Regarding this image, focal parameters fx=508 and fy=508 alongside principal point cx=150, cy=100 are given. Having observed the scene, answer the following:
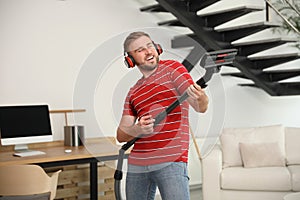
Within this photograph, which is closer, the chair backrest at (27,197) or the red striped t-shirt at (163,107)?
the red striped t-shirt at (163,107)

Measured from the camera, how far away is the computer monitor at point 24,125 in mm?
3805

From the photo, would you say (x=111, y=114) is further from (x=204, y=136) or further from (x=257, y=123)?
(x=257, y=123)

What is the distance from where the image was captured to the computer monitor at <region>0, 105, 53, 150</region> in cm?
380

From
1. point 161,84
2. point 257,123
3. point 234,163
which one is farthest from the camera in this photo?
point 257,123

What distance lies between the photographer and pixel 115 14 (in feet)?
15.9

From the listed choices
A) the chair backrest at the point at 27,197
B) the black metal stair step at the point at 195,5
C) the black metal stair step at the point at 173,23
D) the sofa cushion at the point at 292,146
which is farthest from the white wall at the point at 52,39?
the chair backrest at the point at 27,197

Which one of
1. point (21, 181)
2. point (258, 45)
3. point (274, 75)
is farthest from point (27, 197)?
point (274, 75)

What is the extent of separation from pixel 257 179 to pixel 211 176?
40cm

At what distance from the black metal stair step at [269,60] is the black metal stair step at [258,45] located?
12 cm

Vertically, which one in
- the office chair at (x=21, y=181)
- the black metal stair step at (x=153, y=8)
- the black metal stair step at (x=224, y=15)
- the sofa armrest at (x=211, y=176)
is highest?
the black metal stair step at (x=153, y=8)

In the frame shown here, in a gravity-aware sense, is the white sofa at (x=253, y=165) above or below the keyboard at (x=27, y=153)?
below

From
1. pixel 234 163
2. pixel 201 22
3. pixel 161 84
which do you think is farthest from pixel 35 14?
pixel 161 84

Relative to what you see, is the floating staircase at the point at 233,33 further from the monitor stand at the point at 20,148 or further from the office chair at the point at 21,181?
the office chair at the point at 21,181

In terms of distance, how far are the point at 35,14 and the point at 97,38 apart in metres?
0.64
